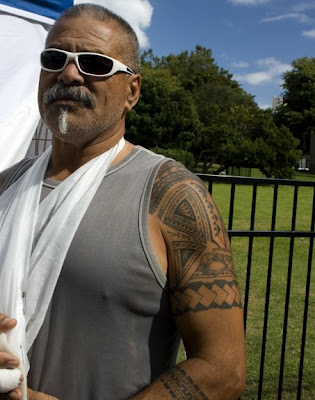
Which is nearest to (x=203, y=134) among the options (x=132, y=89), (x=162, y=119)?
(x=162, y=119)

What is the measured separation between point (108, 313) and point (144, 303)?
102mm

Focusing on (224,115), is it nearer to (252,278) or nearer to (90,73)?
(252,278)

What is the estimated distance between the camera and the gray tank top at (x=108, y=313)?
1.24m

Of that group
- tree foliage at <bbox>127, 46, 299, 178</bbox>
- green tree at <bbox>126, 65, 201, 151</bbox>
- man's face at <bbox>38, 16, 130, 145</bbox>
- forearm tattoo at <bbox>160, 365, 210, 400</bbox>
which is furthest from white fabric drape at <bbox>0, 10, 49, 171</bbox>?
green tree at <bbox>126, 65, 201, 151</bbox>

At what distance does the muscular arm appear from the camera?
1.23 m

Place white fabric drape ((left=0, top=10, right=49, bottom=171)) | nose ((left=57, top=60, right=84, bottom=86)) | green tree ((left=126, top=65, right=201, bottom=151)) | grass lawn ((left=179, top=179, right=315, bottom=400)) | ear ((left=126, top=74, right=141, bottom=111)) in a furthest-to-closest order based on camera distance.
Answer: green tree ((left=126, top=65, right=201, bottom=151))
grass lawn ((left=179, top=179, right=315, bottom=400))
white fabric drape ((left=0, top=10, right=49, bottom=171))
ear ((left=126, top=74, right=141, bottom=111))
nose ((left=57, top=60, right=84, bottom=86))

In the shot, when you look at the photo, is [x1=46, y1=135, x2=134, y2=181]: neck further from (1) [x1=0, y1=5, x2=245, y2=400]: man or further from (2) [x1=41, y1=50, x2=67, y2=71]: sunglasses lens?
(2) [x1=41, y1=50, x2=67, y2=71]: sunglasses lens

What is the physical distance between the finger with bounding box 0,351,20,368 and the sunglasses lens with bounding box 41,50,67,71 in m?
0.88

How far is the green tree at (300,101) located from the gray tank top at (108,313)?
1948 inches

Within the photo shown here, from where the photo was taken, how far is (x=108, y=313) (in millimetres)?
1254

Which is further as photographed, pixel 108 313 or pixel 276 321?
pixel 276 321

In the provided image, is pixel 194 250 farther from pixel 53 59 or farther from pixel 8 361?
pixel 53 59

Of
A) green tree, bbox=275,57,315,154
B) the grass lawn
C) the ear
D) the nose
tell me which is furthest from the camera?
green tree, bbox=275,57,315,154

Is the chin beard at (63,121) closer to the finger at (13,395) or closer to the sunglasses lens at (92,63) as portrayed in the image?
the sunglasses lens at (92,63)
